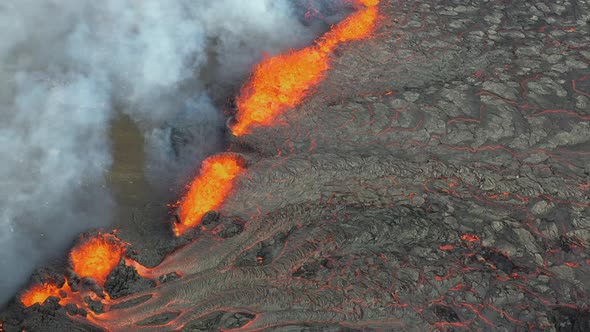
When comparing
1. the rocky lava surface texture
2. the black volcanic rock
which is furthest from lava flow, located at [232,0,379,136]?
the black volcanic rock

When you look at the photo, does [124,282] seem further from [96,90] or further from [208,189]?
[96,90]

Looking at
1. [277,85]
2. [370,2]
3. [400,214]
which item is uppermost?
[370,2]

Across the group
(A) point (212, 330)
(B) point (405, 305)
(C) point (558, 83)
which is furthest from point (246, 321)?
(C) point (558, 83)

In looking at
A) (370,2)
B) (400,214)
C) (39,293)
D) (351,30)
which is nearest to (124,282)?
(39,293)

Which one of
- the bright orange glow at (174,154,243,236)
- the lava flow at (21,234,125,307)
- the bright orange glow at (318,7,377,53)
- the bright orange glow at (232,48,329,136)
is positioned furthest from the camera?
the bright orange glow at (318,7,377,53)

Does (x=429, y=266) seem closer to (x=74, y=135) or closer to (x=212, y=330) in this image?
(x=212, y=330)

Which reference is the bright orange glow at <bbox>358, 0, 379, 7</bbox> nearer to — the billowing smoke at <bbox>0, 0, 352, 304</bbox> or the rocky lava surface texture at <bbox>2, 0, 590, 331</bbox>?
the rocky lava surface texture at <bbox>2, 0, 590, 331</bbox>
